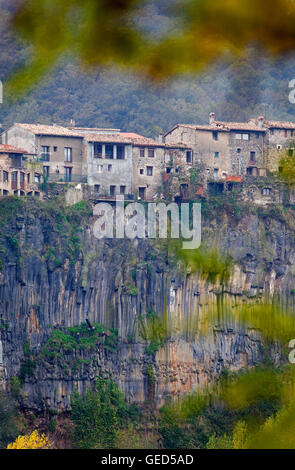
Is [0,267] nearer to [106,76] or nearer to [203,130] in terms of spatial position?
[203,130]

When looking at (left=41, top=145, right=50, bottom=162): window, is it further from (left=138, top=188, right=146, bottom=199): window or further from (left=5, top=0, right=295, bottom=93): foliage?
(left=5, top=0, right=295, bottom=93): foliage

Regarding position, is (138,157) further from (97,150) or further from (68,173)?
(68,173)

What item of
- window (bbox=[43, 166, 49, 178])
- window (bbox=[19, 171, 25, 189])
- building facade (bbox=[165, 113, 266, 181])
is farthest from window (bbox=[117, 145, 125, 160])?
window (bbox=[19, 171, 25, 189])

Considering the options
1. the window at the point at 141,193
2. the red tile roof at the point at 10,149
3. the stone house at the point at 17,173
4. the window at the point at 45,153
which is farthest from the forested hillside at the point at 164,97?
the stone house at the point at 17,173

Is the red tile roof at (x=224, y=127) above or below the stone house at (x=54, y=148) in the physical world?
above

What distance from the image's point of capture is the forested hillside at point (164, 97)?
318ft

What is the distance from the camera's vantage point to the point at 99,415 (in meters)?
67.4

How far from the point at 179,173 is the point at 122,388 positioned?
13263 millimetres

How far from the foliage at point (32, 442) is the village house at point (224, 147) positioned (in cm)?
1853

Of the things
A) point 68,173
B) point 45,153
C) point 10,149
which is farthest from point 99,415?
point 45,153

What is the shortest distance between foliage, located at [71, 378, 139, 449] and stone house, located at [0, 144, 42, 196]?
419 inches

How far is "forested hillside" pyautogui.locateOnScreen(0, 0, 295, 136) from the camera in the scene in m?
97.0

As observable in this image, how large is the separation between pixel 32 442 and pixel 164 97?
40.0 m

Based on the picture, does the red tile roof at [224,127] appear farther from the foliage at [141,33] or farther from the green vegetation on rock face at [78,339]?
the green vegetation on rock face at [78,339]
